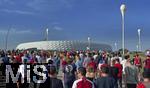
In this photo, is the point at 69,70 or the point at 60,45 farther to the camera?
the point at 60,45

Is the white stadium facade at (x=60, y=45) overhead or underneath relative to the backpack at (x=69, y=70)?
overhead

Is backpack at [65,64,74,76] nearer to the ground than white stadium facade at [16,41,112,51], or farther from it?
nearer to the ground

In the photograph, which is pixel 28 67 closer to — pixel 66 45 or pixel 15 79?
pixel 15 79

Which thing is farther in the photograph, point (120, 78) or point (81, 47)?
point (81, 47)

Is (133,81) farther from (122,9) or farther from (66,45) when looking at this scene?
(66,45)

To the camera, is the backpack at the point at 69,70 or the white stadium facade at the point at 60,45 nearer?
the backpack at the point at 69,70

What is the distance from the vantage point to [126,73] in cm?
1523

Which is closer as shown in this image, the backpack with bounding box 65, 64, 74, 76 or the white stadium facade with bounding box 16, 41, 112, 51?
the backpack with bounding box 65, 64, 74, 76

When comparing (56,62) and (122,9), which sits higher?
(122,9)

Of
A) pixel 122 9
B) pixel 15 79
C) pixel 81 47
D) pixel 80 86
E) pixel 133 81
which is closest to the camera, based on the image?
pixel 80 86

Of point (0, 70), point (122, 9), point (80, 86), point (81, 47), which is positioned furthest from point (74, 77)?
point (81, 47)

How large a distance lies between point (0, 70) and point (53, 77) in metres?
13.3

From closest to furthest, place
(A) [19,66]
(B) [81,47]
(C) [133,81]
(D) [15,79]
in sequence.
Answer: (C) [133,81] < (D) [15,79] < (A) [19,66] < (B) [81,47]

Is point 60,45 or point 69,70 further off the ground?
point 60,45
